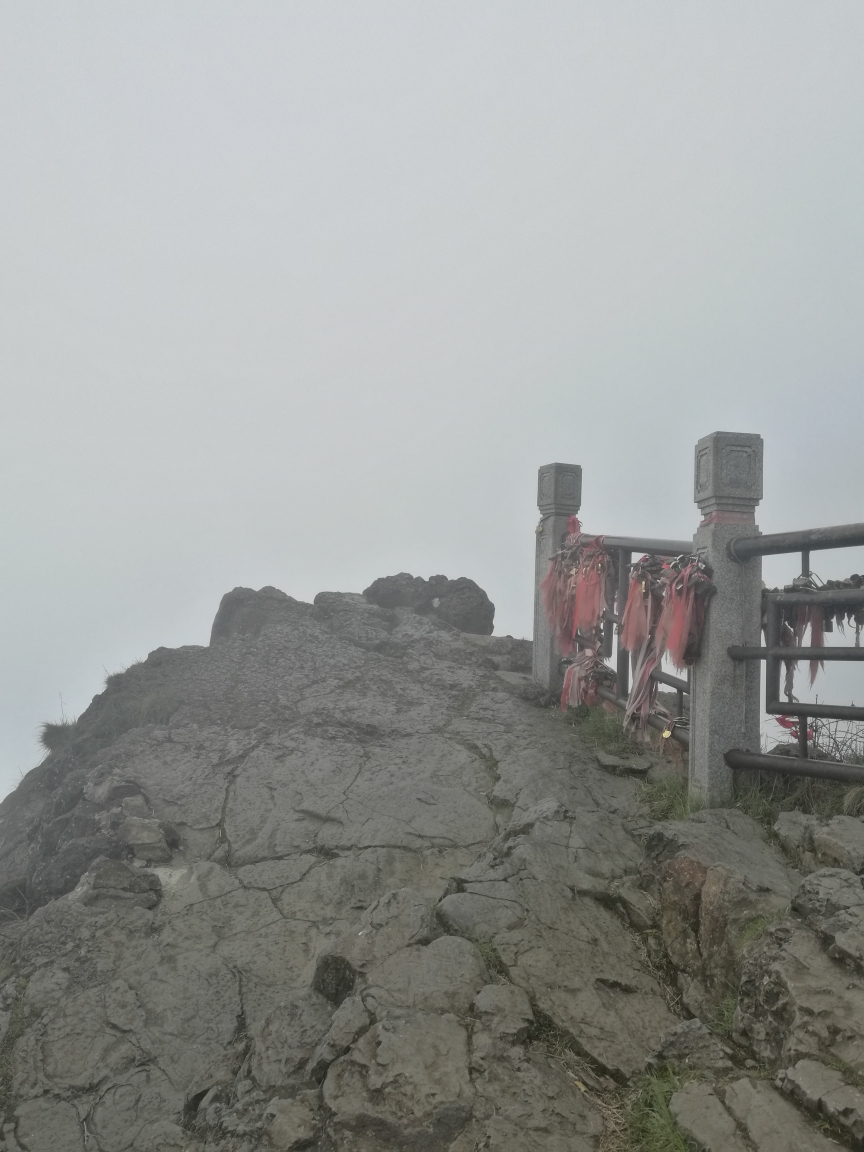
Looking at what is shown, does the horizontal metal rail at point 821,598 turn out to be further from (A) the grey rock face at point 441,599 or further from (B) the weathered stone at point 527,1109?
(A) the grey rock face at point 441,599

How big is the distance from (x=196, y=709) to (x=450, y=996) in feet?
15.8

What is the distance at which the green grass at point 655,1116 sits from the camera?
9.25 feet

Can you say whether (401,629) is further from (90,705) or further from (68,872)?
(68,872)

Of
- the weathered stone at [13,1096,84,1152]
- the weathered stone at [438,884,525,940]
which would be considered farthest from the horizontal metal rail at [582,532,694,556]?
the weathered stone at [13,1096,84,1152]

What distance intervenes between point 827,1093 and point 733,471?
3.42 meters

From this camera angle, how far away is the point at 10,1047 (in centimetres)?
419

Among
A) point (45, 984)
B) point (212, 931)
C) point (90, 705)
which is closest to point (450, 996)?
point (212, 931)

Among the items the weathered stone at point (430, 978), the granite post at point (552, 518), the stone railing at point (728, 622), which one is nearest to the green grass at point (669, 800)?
the stone railing at point (728, 622)

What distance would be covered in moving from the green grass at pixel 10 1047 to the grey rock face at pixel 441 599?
20.8 ft

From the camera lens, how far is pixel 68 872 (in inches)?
221

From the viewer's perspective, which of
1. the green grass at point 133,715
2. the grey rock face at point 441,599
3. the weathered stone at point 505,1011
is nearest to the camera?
the weathered stone at point 505,1011

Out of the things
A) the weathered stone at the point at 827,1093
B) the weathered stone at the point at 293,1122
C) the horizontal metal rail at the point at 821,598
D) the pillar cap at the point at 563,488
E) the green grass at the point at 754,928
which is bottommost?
the weathered stone at the point at 293,1122

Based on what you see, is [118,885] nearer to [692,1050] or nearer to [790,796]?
[692,1050]

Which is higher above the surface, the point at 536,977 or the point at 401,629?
the point at 401,629
